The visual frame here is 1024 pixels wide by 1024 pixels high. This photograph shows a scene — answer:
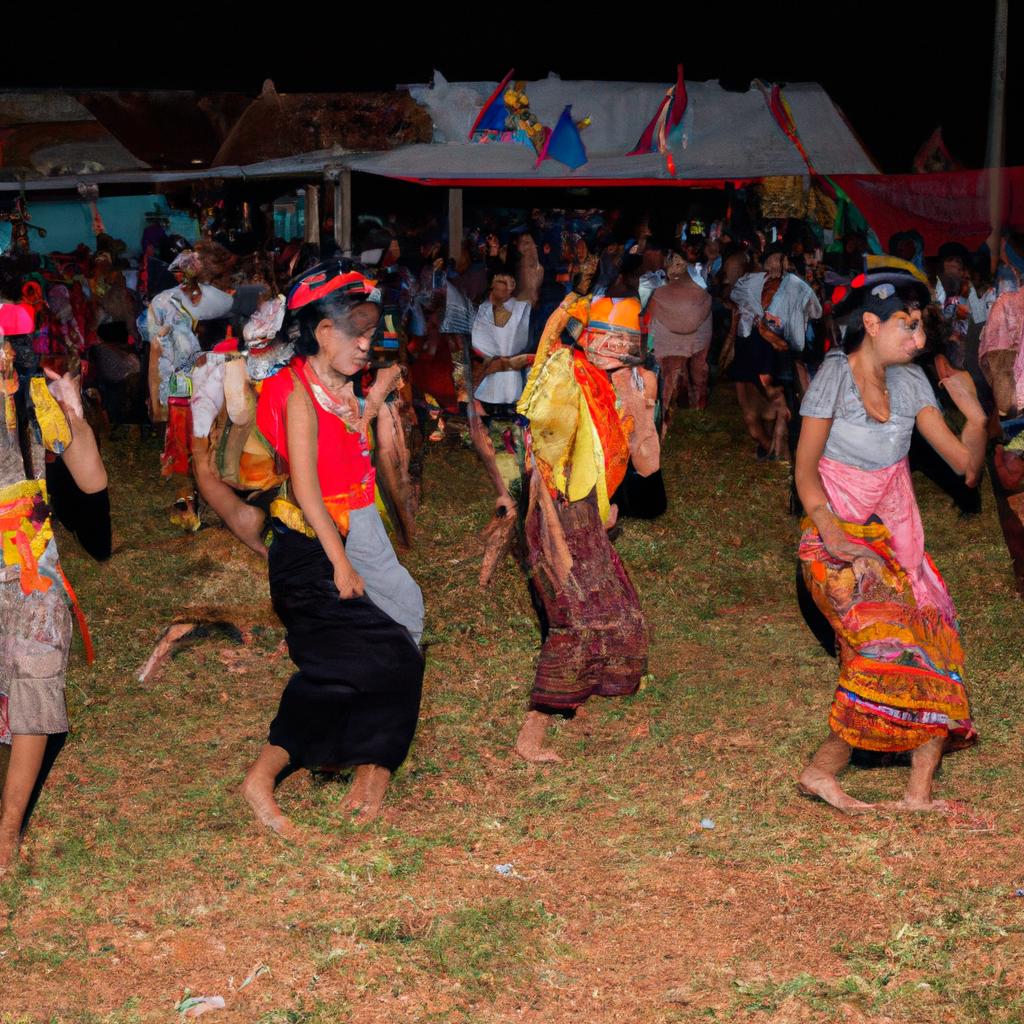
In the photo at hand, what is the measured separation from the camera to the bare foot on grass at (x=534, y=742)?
5559mm

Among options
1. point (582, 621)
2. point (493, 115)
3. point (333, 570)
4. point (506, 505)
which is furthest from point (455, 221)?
point (333, 570)

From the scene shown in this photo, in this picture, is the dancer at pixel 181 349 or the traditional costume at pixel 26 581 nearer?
the traditional costume at pixel 26 581

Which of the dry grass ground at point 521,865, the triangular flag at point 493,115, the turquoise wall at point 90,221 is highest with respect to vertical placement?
the triangular flag at point 493,115

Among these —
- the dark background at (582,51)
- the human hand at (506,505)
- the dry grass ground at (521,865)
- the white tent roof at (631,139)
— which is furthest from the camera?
the dark background at (582,51)

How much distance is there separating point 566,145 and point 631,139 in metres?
1.09

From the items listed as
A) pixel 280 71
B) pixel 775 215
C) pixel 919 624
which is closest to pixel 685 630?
pixel 919 624

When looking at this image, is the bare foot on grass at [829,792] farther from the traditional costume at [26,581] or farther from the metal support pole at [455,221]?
the metal support pole at [455,221]

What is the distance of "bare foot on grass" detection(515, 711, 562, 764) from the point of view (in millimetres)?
5559

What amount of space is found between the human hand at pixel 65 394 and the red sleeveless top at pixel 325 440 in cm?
58

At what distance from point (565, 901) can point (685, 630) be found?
3.28m

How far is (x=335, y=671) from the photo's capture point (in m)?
4.82

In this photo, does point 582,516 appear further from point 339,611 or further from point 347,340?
point 347,340

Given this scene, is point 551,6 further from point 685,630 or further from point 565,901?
point 565,901

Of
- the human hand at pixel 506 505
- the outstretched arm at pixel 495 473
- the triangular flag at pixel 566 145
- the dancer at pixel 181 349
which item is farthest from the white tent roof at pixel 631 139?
the human hand at pixel 506 505
